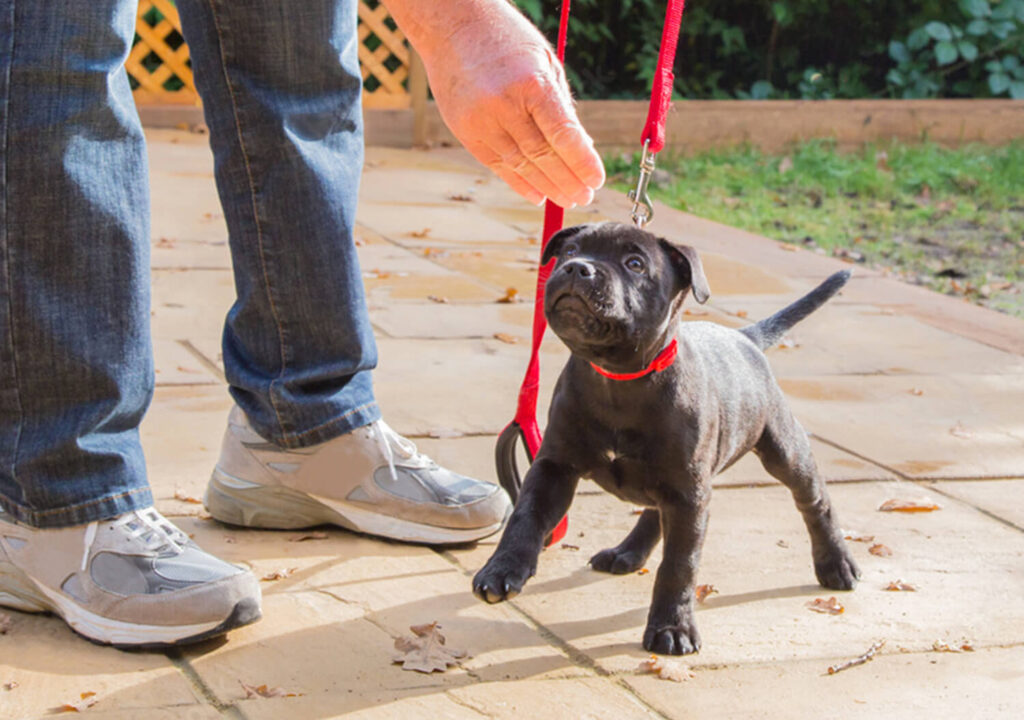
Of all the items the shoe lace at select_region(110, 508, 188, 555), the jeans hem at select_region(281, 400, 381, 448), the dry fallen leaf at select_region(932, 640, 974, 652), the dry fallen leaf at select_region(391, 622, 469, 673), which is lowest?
the dry fallen leaf at select_region(391, 622, 469, 673)

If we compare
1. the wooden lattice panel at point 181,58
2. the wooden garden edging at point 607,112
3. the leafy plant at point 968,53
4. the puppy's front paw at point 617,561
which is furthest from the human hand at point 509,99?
the leafy plant at point 968,53

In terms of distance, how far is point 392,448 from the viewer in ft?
8.60

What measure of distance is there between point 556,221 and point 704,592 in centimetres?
75

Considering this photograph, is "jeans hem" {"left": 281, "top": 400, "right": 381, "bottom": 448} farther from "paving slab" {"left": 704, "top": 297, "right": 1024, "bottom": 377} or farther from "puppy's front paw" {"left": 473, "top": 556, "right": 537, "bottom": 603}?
"paving slab" {"left": 704, "top": 297, "right": 1024, "bottom": 377}

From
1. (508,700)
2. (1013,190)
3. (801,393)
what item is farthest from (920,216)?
(508,700)

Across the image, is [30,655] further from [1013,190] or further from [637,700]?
[1013,190]

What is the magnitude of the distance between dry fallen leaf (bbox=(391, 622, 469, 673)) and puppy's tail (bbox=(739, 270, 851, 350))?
89cm

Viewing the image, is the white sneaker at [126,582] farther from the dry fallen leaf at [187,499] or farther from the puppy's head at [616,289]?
the puppy's head at [616,289]

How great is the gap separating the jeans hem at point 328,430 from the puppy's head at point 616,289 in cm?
67

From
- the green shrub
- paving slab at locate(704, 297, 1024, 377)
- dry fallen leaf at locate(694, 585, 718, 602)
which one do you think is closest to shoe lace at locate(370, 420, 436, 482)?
dry fallen leaf at locate(694, 585, 718, 602)

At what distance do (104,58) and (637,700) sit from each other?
1.29m

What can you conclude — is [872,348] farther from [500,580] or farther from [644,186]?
[500,580]

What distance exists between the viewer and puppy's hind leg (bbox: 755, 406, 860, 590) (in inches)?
94.7

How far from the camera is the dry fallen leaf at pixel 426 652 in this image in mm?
1998
